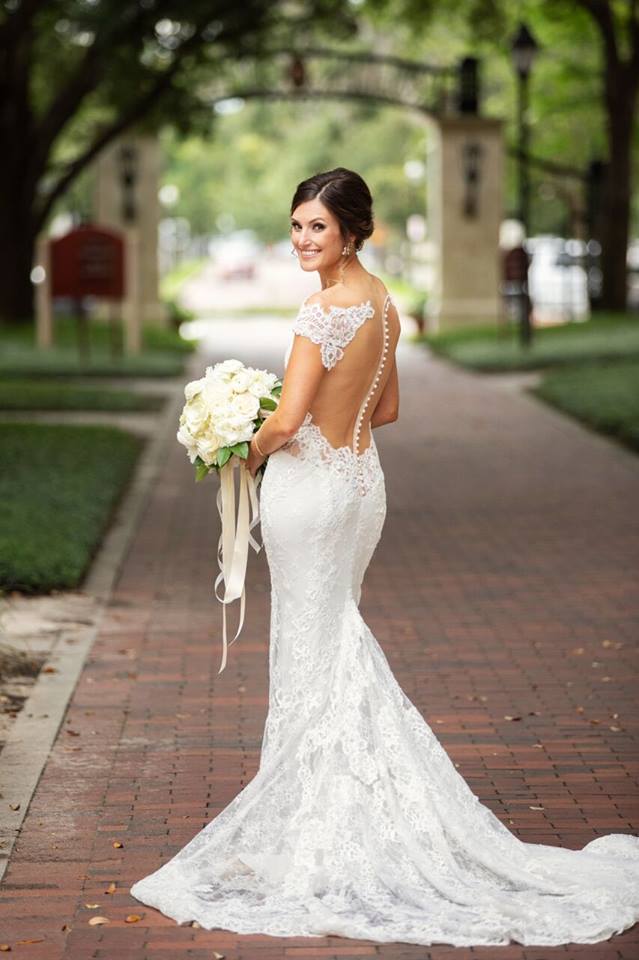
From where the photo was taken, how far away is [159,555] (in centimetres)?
1160

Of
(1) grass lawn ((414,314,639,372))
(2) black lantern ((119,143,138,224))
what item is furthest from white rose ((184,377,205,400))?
(2) black lantern ((119,143,138,224))

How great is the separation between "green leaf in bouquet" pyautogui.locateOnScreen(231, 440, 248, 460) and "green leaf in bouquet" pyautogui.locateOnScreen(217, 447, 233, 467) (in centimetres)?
2

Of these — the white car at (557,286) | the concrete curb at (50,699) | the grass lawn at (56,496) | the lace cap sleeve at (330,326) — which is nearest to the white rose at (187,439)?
the lace cap sleeve at (330,326)

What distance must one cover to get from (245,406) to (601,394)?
15233mm

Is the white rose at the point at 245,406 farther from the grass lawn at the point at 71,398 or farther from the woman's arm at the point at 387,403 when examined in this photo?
the grass lawn at the point at 71,398

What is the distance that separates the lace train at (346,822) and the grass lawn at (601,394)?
11.5 meters

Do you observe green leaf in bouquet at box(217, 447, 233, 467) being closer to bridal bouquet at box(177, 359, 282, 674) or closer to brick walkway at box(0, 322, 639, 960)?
bridal bouquet at box(177, 359, 282, 674)

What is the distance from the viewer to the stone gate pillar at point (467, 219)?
32.6 m

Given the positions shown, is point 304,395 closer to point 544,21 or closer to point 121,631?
point 121,631

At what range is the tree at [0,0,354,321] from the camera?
28.1 m

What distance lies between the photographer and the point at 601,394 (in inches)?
792

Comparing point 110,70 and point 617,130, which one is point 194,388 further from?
point 617,130

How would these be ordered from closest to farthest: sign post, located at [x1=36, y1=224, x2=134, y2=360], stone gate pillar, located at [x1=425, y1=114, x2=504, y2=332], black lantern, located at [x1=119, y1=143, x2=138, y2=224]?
sign post, located at [x1=36, y1=224, x2=134, y2=360], black lantern, located at [x1=119, y1=143, x2=138, y2=224], stone gate pillar, located at [x1=425, y1=114, x2=504, y2=332]

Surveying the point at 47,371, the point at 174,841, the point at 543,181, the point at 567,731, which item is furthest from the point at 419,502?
the point at 543,181
